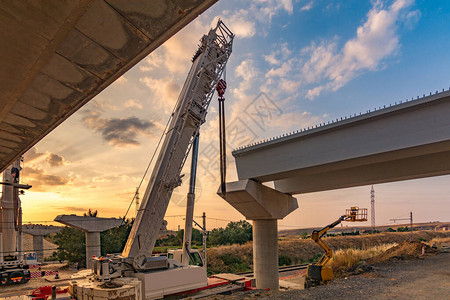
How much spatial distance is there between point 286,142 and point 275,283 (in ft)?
33.3

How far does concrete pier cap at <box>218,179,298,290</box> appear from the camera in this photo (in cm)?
1941

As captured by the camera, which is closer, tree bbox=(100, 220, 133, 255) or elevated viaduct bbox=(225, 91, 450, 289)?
elevated viaduct bbox=(225, 91, 450, 289)

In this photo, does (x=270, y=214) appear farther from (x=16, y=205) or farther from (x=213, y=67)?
(x=16, y=205)

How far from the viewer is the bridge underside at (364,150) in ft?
41.2

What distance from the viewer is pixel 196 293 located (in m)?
12.1

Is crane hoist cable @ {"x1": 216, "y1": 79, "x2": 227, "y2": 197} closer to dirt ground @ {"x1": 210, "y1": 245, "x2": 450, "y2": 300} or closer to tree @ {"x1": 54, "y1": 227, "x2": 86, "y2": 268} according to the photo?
dirt ground @ {"x1": 210, "y1": 245, "x2": 450, "y2": 300}

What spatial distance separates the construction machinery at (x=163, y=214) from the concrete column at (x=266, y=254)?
347 inches

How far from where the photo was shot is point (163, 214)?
12539mm

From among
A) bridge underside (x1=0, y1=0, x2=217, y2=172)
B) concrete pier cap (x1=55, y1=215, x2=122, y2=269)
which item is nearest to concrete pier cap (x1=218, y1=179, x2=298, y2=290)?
concrete pier cap (x1=55, y1=215, x2=122, y2=269)

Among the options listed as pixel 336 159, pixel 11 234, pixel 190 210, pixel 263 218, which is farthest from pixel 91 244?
pixel 336 159

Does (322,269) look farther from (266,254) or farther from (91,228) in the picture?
(91,228)

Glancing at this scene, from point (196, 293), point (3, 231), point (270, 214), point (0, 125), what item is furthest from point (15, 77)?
point (3, 231)

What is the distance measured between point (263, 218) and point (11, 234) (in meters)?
20.4

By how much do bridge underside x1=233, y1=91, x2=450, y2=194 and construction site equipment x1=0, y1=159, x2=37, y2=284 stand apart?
58.9ft
